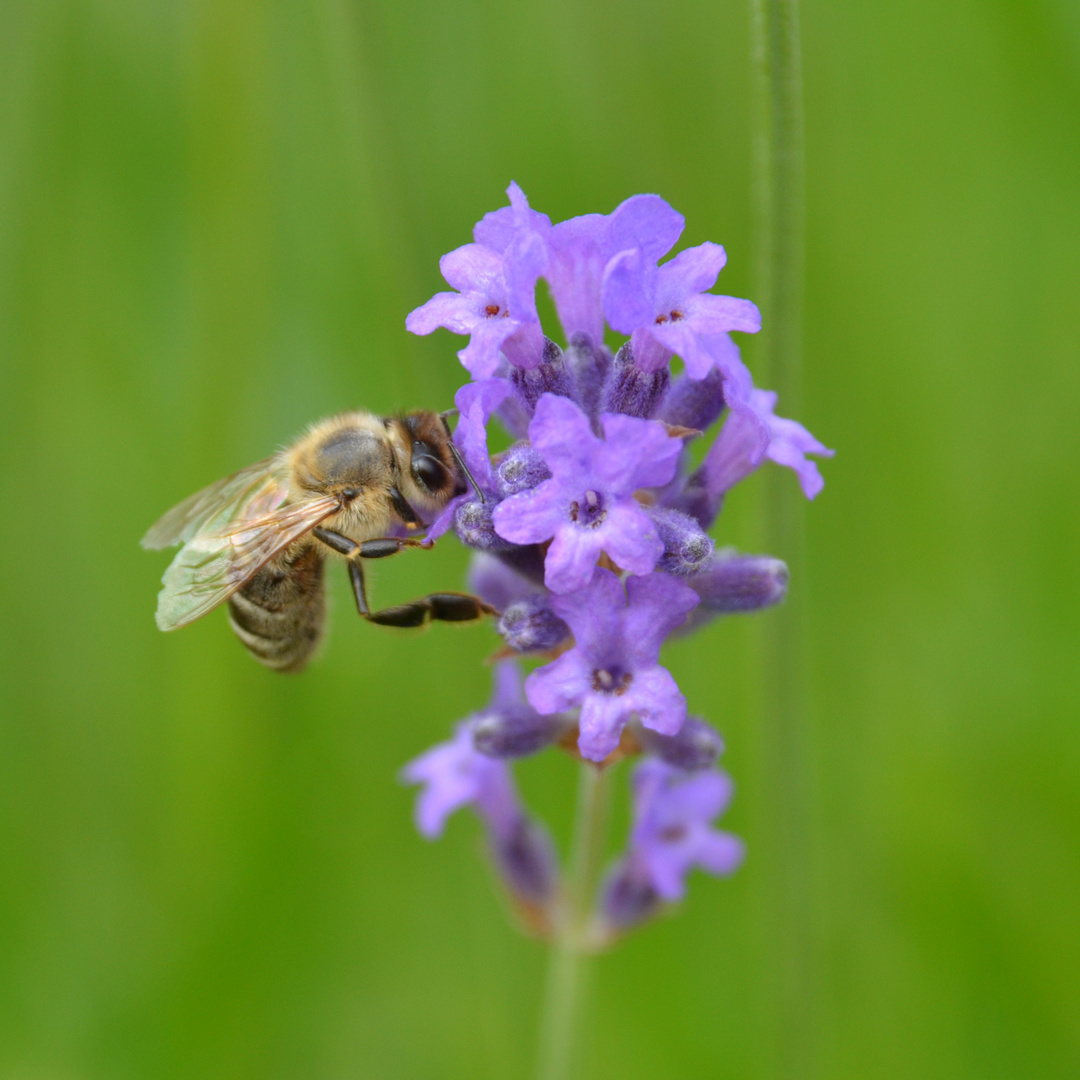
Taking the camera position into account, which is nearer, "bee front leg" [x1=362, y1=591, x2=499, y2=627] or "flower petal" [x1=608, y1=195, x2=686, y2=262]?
"flower petal" [x1=608, y1=195, x2=686, y2=262]

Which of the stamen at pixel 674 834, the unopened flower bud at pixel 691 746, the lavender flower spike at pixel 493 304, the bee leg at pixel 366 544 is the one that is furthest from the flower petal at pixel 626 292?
the stamen at pixel 674 834

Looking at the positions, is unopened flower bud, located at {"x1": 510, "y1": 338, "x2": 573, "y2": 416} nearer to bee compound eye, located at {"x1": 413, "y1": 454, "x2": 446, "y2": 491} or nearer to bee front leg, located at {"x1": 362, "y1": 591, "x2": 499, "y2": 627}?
bee compound eye, located at {"x1": 413, "y1": 454, "x2": 446, "y2": 491}

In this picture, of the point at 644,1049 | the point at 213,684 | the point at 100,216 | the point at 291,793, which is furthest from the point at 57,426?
the point at 644,1049

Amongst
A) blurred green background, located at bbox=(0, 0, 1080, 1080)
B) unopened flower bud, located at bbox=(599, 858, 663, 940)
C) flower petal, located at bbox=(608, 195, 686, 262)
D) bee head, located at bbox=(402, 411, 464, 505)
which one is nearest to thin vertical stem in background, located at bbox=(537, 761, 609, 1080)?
unopened flower bud, located at bbox=(599, 858, 663, 940)

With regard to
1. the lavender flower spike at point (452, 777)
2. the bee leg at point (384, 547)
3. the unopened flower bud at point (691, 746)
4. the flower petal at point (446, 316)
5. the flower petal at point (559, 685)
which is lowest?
the lavender flower spike at point (452, 777)

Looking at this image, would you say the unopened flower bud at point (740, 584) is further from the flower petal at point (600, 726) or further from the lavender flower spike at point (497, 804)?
the lavender flower spike at point (497, 804)

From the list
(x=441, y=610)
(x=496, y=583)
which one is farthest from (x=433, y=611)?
(x=496, y=583)
